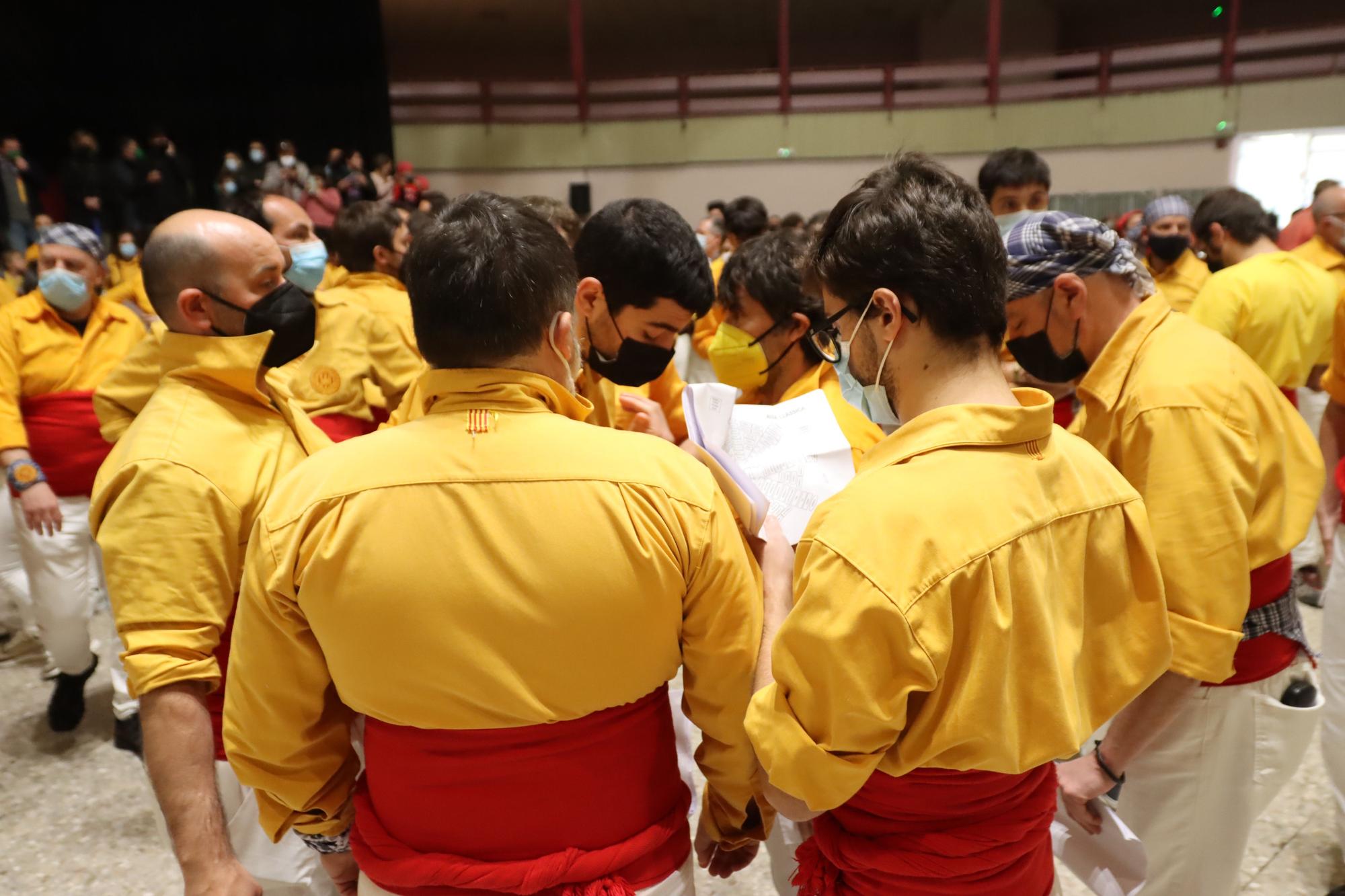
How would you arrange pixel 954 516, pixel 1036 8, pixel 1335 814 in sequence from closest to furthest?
pixel 954 516
pixel 1335 814
pixel 1036 8

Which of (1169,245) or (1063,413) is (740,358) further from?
(1169,245)

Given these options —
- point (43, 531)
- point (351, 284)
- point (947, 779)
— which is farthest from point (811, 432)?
point (43, 531)

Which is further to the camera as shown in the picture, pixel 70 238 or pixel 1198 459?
pixel 70 238

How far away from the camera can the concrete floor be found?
263 cm

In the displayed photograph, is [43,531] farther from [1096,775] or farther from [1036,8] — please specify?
[1036,8]

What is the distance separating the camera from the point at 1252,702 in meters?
1.84

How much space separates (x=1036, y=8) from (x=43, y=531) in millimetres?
17126

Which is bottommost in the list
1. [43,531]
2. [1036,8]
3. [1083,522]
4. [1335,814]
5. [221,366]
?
[1335,814]

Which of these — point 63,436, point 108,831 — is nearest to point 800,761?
point 108,831

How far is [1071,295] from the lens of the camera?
1719 mm

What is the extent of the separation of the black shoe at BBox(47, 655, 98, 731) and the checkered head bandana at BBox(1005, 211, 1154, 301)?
12.7 ft

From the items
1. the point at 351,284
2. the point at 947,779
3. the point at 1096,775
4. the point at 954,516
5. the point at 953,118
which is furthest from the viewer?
the point at 953,118

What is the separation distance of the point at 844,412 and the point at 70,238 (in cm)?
343

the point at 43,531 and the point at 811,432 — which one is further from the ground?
the point at 811,432
